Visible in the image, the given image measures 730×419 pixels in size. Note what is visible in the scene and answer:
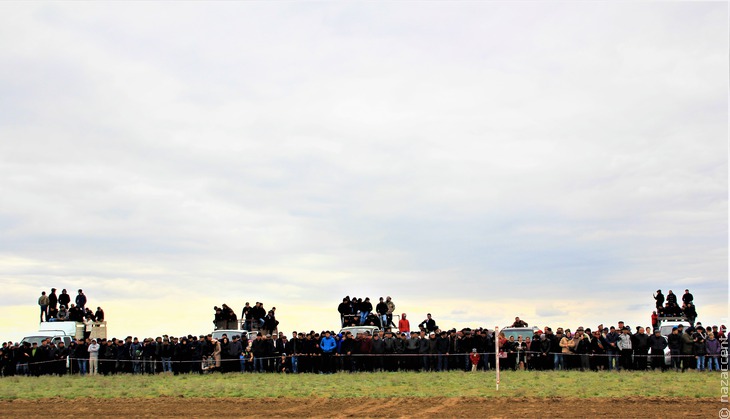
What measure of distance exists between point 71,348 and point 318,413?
1689 cm

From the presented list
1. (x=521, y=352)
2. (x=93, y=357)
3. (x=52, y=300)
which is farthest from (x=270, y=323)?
(x=521, y=352)

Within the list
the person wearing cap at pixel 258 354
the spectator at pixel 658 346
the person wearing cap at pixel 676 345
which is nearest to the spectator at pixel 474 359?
the spectator at pixel 658 346

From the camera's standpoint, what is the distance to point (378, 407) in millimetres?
18859

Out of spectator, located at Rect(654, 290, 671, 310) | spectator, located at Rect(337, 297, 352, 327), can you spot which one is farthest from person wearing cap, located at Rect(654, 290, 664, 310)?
spectator, located at Rect(337, 297, 352, 327)

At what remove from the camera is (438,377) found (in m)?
26.0

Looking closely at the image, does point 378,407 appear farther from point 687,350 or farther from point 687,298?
point 687,298

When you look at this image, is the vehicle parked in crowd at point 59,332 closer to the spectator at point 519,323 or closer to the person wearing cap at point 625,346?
the spectator at point 519,323

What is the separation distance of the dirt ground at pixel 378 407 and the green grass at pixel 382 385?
897 mm

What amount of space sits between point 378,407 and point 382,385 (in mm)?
5034

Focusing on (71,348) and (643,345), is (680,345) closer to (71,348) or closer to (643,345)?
(643,345)

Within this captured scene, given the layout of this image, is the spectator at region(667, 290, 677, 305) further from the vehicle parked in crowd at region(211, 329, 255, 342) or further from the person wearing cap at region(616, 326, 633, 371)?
the vehicle parked in crowd at region(211, 329, 255, 342)

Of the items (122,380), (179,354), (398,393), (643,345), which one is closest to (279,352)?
(179,354)

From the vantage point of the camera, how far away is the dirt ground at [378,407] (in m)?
17.4

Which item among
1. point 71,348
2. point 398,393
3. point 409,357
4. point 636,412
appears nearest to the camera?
point 636,412
